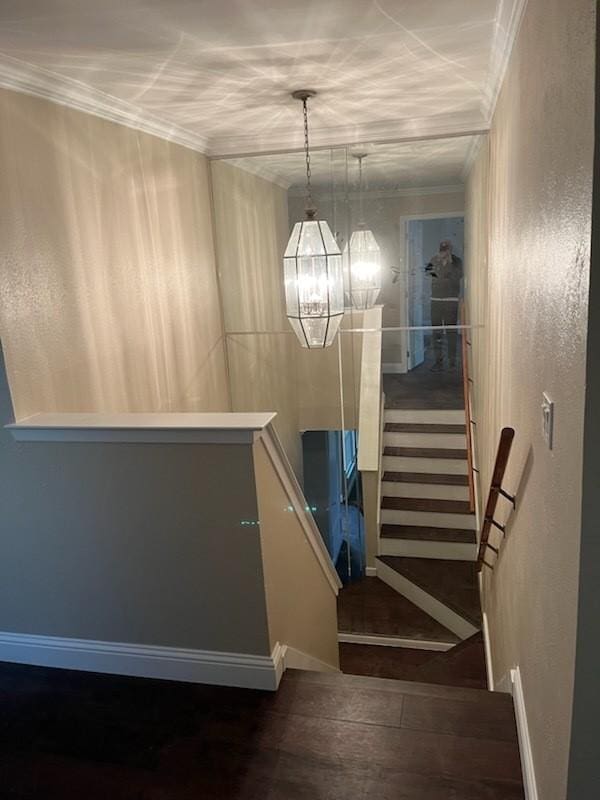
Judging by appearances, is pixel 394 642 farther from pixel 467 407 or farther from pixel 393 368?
pixel 393 368

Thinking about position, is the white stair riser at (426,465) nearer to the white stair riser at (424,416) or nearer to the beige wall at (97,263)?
the white stair riser at (424,416)

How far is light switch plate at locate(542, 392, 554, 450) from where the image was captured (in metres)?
1.38

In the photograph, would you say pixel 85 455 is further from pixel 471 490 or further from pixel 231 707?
pixel 471 490

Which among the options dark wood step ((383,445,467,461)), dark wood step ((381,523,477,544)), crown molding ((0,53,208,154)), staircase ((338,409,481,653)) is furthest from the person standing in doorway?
crown molding ((0,53,208,154))

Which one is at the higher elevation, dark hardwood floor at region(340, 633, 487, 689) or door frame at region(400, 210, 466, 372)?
door frame at region(400, 210, 466, 372)

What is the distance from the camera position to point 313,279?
3156 millimetres

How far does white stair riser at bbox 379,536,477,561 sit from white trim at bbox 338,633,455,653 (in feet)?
2.50

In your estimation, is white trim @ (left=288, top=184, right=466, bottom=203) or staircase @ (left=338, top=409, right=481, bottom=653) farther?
staircase @ (left=338, top=409, right=481, bottom=653)

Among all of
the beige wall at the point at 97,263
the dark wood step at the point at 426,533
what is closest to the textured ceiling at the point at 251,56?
the beige wall at the point at 97,263

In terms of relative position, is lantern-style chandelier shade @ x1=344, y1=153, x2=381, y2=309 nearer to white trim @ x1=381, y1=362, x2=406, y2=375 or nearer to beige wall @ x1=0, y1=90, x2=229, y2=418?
white trim @ x1=381, y1=362, x2=406, y2=375

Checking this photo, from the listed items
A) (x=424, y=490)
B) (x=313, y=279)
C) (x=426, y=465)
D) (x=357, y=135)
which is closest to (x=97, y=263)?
(x=313, y=279)

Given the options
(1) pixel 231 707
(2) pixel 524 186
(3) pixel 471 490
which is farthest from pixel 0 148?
(3) pixel 471 490

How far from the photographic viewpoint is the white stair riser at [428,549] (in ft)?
16.5

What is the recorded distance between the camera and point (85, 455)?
212cm
